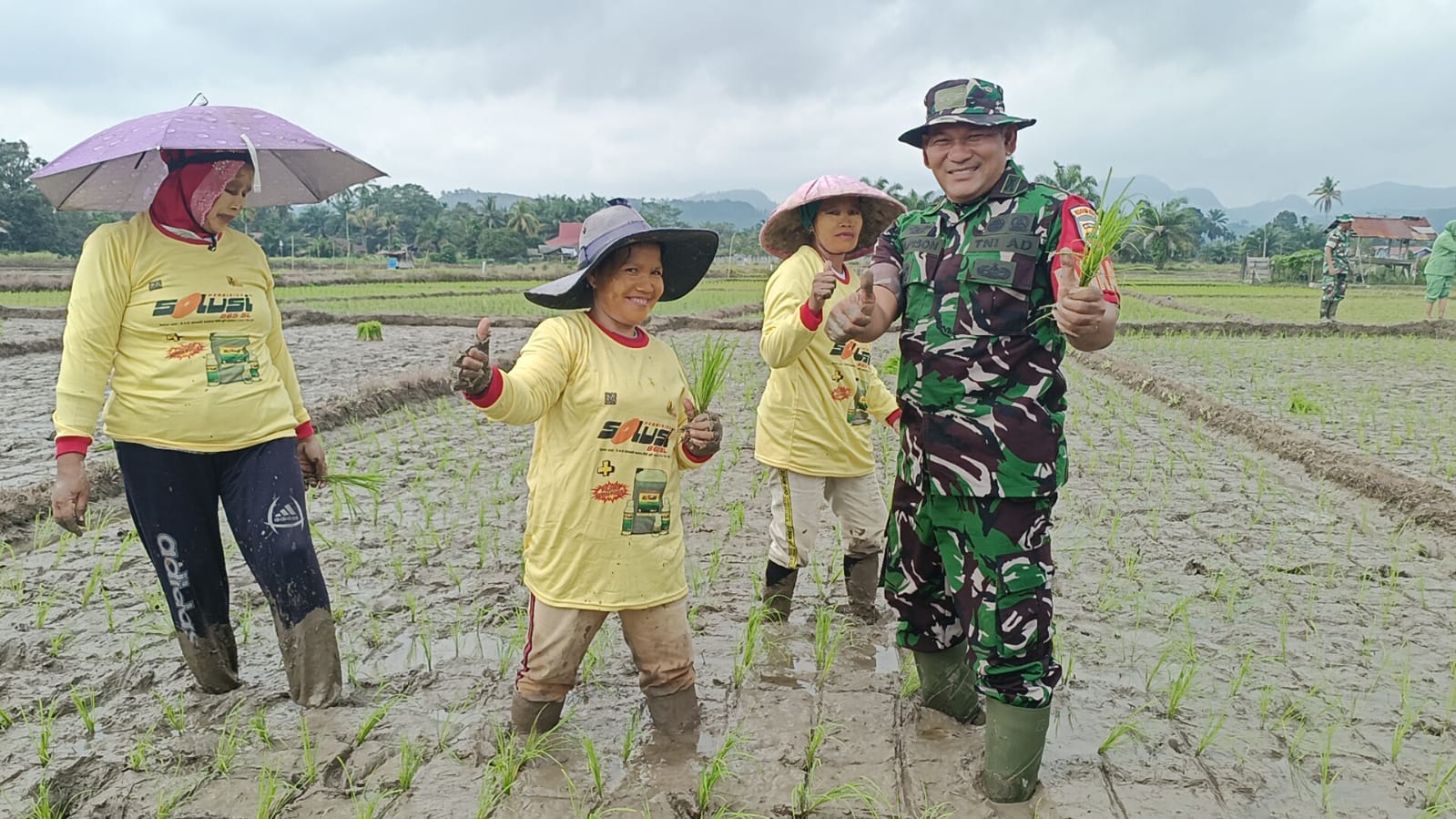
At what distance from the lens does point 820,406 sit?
3146 mm

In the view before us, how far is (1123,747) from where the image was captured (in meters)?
2.53

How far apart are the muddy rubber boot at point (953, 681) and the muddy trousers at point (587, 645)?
0.68 meters

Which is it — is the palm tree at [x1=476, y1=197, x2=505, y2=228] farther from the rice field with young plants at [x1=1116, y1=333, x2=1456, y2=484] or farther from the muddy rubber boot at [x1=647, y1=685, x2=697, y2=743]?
the muddy rubber boot at [x1=647, y1=685, x2=697, y2=743]

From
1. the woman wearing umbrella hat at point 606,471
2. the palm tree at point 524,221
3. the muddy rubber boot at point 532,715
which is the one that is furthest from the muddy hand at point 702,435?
the palm tree at point 524,221

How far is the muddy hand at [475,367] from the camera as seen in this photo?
78.1 inches

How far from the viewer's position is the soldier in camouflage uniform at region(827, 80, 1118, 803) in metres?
2.24

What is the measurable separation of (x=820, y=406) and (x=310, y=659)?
1.72 m

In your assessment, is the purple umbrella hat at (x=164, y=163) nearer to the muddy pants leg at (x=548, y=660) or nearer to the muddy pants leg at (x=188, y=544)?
the muddy pants leg at (x=188, y=544)

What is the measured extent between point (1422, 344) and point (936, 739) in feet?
41.0

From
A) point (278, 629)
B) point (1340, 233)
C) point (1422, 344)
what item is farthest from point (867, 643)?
point (1340, 233)

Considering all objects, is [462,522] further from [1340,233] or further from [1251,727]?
[1340,233]

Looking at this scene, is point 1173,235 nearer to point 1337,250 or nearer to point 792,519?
point 1337,250

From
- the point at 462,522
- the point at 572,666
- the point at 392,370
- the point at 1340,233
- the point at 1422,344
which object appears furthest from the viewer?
the point at 1340,233

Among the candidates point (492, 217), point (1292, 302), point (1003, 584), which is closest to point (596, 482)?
point (1003, 584)
